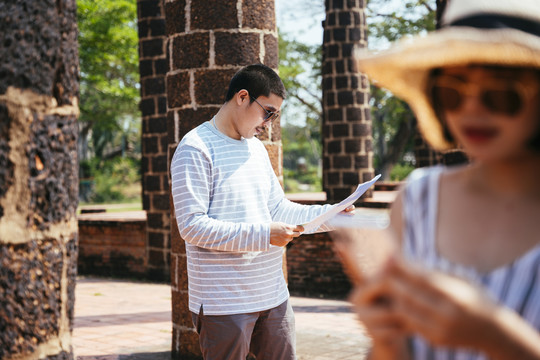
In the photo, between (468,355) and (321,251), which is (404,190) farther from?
(321,251)

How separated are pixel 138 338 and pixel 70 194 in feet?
15.9

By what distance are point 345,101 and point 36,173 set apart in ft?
38.7

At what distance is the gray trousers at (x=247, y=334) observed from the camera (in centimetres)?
333

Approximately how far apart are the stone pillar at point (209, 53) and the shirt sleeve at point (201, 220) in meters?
1.90

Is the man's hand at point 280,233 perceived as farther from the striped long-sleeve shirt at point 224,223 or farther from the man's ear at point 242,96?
the man's ear at point 242,96

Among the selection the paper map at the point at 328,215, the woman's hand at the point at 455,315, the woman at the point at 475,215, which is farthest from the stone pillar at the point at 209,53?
the woman's hand at the point at 455,315

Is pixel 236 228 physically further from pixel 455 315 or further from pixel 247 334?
pixel 455 315

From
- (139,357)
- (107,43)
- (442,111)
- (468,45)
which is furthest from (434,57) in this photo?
(107,43)

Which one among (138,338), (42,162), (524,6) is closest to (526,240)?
(524,6)

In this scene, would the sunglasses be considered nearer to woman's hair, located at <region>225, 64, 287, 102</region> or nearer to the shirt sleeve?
the shirt sleeve

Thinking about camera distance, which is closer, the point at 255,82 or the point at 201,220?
the point at 201,220

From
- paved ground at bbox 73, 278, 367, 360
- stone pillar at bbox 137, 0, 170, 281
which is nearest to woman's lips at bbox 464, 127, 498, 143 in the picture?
paved ground at bbox 73, 278, 367, 360

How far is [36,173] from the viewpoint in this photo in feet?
7.09

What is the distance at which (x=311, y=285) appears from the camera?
Result: 1010cm
